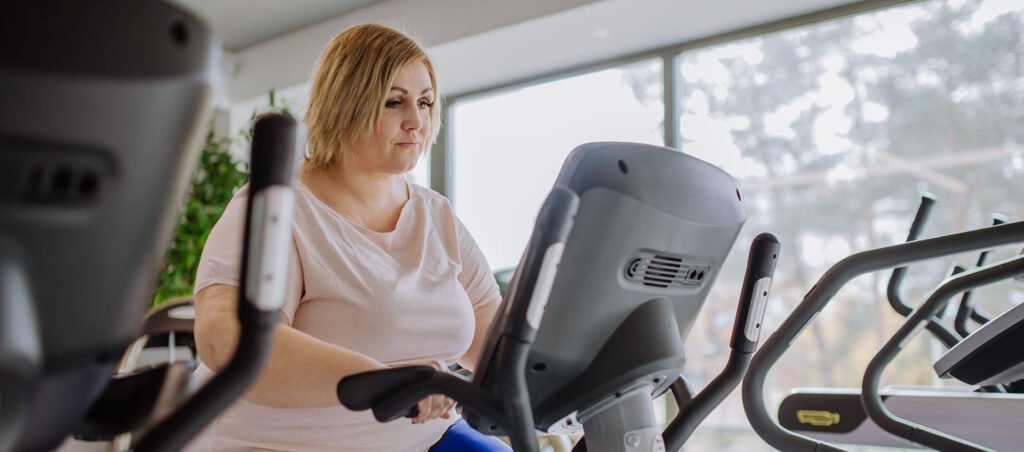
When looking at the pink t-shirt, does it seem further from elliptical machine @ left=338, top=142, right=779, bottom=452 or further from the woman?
elliptical machine @ left=338, top=142, right=779, bottom=452

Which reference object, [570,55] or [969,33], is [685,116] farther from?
[969,33]

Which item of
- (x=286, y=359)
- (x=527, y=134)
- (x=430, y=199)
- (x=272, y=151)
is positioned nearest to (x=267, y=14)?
(x=527, y=134)

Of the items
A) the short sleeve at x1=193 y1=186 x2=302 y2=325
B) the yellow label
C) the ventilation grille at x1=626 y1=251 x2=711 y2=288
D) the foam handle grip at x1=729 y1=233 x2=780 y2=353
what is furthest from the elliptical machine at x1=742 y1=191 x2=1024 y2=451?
the short sleeve at x1=193 y1=186 x2=302 y2=325

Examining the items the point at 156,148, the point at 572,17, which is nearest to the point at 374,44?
the point at 156,148

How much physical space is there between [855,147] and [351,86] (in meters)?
2.86

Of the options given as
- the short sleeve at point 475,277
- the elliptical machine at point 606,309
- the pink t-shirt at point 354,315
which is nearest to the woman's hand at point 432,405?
the elliptical machine at point 606,309

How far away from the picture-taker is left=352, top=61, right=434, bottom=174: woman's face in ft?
4.95

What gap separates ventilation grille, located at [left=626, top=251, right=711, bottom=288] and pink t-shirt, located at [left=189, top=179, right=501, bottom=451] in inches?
22.2

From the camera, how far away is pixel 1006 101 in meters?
3.36

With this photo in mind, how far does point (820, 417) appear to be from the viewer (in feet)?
6.26

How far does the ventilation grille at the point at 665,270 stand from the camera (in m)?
0.91

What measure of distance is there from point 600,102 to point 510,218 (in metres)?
0.87

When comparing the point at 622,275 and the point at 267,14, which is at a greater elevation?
the point at 267,14

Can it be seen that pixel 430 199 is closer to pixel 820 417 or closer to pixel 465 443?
pixel 465 443
